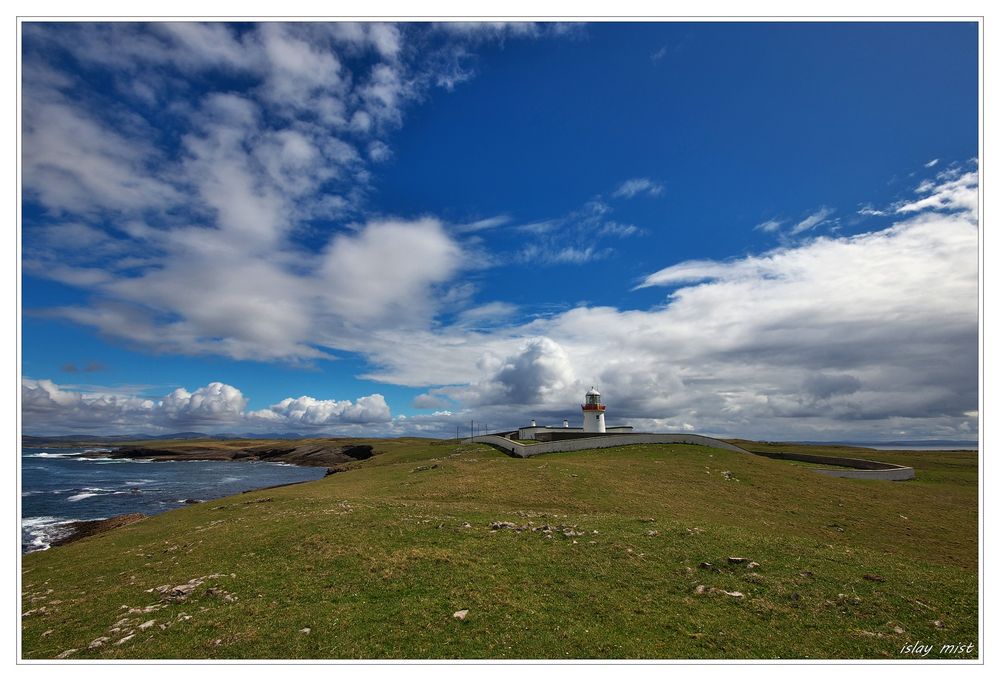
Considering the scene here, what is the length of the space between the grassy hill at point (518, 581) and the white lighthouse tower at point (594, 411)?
1407 inches

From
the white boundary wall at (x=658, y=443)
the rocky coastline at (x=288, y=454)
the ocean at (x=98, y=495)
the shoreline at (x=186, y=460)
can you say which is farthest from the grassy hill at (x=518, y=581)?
the rocky coastline at (x=288, y=454)

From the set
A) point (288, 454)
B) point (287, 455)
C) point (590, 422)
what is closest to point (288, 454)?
point (288, 454)

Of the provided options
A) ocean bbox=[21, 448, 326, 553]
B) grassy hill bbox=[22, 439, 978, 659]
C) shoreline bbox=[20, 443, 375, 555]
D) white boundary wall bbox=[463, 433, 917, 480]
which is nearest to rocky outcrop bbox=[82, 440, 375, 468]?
shoreline bbox=[20, 443, 375, 555]

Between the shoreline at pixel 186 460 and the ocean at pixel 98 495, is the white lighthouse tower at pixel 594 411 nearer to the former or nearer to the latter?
the shoreline at pixel 186 460

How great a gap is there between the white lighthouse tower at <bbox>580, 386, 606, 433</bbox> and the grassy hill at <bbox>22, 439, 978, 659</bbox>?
35.7 meters

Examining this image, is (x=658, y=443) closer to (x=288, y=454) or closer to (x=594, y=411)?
(x=594, y=411)

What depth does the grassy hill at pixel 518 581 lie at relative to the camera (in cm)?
1160

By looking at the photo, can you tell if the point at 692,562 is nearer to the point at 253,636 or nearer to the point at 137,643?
the point at 253,636

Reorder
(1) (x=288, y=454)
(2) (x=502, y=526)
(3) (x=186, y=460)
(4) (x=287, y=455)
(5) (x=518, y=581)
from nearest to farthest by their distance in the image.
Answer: (5) (x=518, y=581), (2) (x=502, y=526), (4) (x=287, y=455), (3) (x=186, y=460), (1) (x=288, y=454)

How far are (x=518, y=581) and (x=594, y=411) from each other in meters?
52.6

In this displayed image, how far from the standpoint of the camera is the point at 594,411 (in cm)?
6562

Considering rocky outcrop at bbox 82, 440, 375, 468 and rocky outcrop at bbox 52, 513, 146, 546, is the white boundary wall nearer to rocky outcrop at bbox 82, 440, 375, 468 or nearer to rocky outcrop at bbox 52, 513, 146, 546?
rocky outcrop at bbox 52, 513, 146, 546

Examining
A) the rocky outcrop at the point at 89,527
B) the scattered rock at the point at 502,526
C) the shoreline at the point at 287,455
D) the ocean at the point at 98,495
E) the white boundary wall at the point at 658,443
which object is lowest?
the shoreline at the point at 287,455

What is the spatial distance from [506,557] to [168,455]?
197 metres
